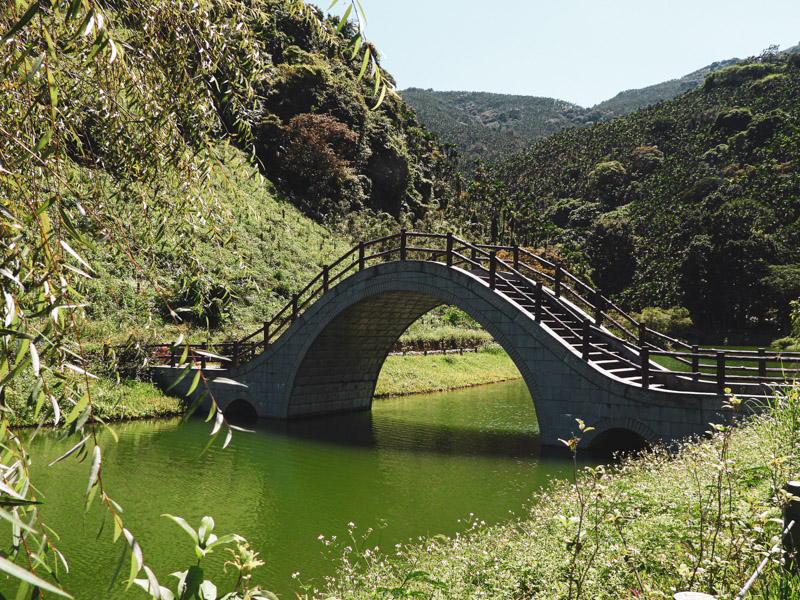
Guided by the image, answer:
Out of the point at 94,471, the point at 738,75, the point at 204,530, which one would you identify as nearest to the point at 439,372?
the point at 204,530

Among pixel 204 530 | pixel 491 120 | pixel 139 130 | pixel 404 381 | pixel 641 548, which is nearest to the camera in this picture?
pixel 204 530

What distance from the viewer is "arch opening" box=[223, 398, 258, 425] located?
19.4 m

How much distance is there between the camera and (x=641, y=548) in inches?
222

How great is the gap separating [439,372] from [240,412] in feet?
36.3

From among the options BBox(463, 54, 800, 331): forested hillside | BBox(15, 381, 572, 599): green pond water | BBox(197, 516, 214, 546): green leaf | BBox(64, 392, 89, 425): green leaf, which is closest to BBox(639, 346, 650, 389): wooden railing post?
BBox(15, 381, 572, 599): green pond water

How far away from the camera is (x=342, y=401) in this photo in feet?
68.2

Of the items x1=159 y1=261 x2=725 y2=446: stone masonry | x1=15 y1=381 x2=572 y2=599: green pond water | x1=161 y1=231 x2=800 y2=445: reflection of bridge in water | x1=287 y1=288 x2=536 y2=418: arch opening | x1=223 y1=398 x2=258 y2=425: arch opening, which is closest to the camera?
x1=15 y1=381 x2=572 y2=599: green pond water

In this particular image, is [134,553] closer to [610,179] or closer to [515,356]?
[515,356]

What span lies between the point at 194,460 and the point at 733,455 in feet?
33.7

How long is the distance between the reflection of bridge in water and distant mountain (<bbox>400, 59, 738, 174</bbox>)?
112 metres

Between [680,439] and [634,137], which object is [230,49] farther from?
[634,137]

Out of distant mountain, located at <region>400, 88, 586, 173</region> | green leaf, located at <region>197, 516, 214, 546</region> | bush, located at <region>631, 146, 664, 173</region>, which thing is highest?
distant mountain, located at <region>400, 88, 586, 173</region>

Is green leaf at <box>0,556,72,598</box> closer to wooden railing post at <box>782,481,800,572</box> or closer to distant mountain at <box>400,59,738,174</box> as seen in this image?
wooden railing post at <box>782,481,800,572</box>

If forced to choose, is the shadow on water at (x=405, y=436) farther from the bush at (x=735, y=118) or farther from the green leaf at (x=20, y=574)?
the bush at (x=735, y=118)
